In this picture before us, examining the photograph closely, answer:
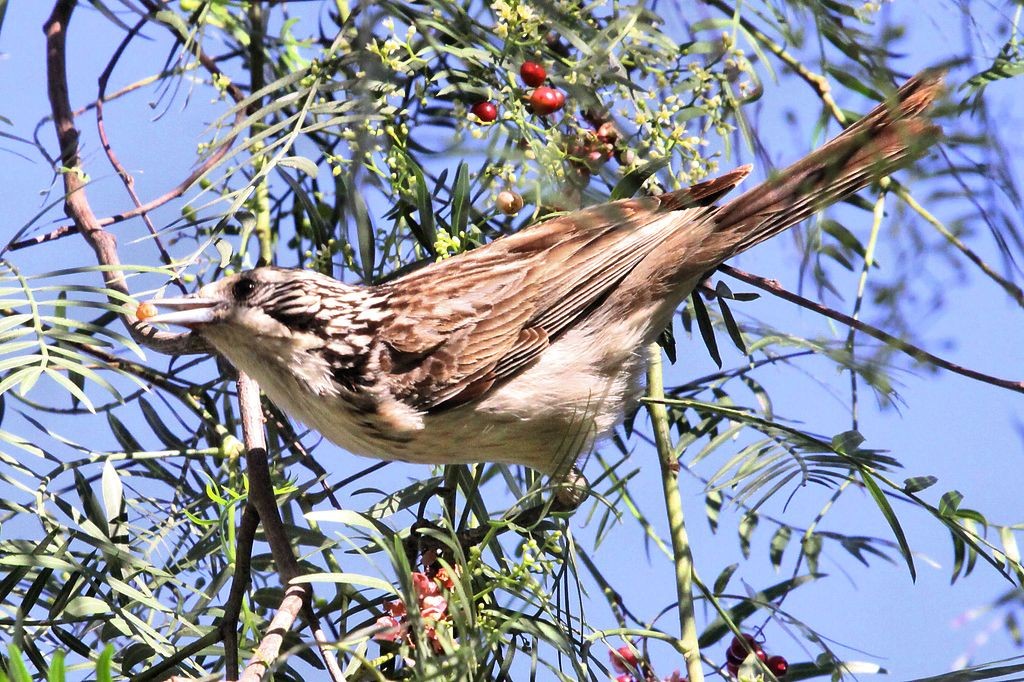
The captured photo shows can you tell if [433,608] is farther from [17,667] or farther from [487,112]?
[487,112]

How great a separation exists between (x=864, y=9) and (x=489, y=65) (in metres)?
1.29

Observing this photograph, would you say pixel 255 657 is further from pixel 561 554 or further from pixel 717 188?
pixel 717 188

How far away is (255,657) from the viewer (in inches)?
72.9

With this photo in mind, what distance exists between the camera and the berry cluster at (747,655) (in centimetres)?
250

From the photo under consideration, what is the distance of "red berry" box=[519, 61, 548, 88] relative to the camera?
2400 mm

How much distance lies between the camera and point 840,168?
1.25 m

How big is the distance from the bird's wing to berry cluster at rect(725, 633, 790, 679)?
833mm

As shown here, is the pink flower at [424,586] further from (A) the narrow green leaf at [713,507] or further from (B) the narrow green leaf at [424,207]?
(A) the narrow green leaf at [713,507]

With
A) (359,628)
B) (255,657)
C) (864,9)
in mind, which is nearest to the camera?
(864,9)

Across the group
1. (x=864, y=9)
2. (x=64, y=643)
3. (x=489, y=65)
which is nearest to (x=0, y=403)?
(x=64, y=643)

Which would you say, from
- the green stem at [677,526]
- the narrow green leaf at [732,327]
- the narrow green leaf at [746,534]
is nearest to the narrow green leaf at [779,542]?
the narrow green leaf at [746,534]

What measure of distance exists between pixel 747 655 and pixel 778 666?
0.07m

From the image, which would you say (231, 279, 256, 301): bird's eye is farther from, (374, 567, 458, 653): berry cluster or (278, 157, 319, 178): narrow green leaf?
(374, 567, 458, 653): berry cluster

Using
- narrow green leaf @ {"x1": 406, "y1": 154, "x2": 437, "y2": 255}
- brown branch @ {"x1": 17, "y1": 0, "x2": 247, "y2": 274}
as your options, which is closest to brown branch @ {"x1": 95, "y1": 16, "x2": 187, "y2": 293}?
brown branch @ {"x1": 17, "y1": 0, "x2": 247, "y2": 274}
